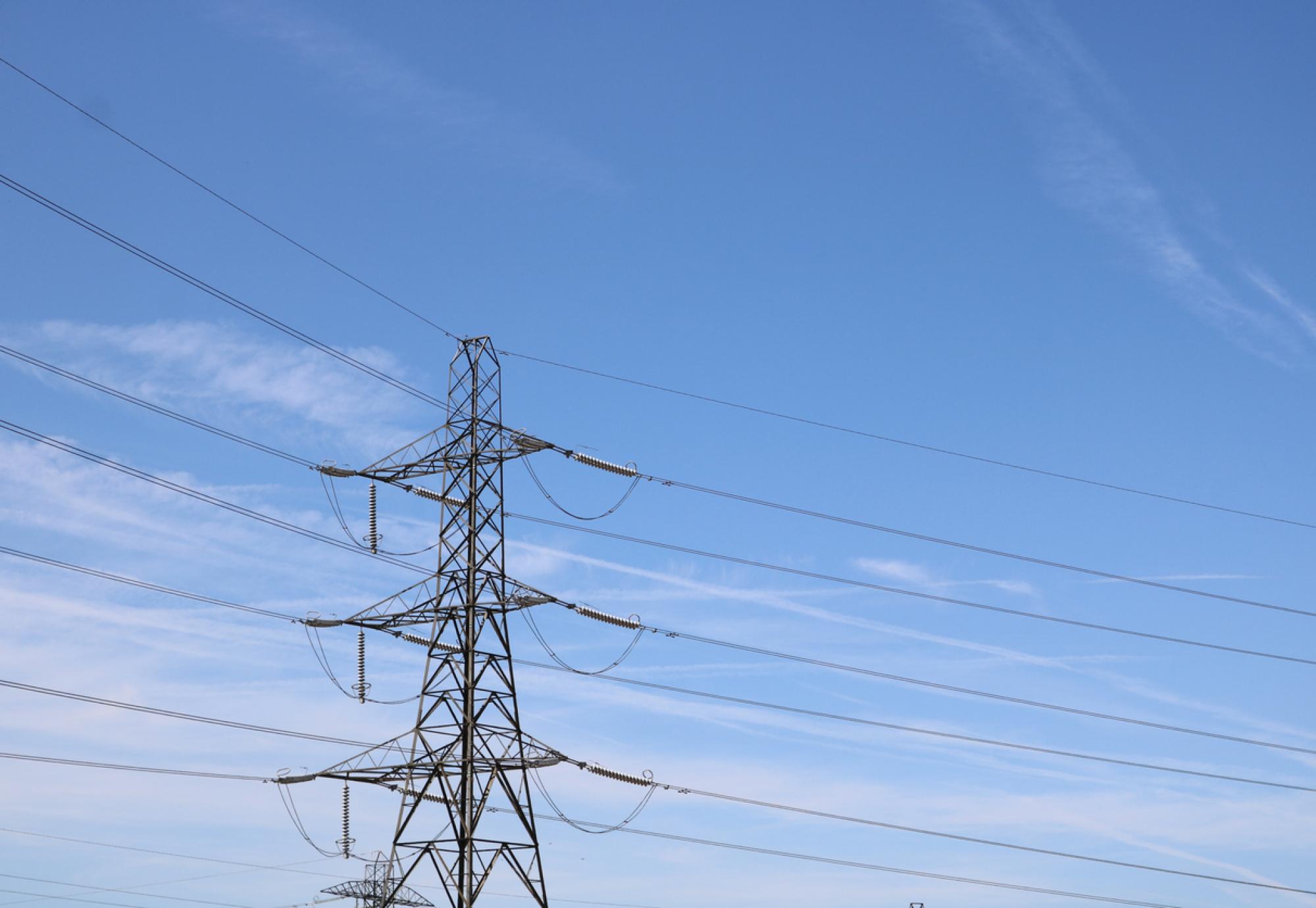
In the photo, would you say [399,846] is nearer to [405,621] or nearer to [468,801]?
[468,801]

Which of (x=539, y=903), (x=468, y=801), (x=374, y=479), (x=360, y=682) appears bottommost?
(x=539, y=903)

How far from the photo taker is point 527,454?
2044 inches

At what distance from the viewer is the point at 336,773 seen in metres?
46.8

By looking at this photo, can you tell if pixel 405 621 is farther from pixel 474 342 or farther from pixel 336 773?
pixel 474 342

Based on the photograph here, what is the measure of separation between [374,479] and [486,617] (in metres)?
6.27

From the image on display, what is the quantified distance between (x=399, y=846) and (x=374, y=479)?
1237 cm

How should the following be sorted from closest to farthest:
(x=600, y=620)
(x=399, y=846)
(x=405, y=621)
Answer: (x=399, y=846) < (x=405, y=621) < (x=600, y=620)

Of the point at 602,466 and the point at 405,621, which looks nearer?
the point at 405,621

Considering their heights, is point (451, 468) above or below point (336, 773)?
above

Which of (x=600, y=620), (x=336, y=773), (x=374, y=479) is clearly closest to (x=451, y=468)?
(x=374, y=479)

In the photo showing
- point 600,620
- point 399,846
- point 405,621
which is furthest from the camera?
point 600,620

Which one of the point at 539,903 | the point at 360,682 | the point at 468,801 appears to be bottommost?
the point at 539,903

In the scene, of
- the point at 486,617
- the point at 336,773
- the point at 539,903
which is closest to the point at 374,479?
the point at 486,617

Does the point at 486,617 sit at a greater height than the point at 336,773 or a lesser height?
greater
